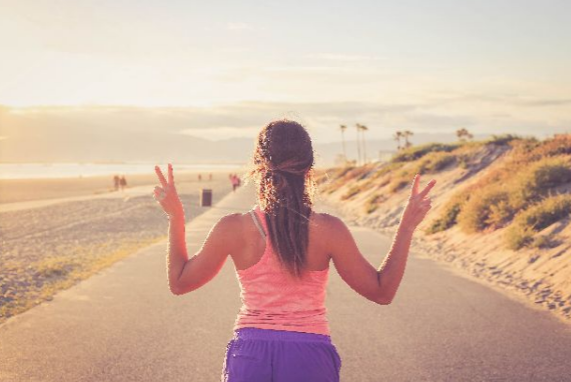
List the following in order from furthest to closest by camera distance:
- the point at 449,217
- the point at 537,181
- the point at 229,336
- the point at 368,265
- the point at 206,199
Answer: the point at 206,199 → the point at 449,217 → the point at 537,181 → the point at 229,336 → the point at 368,265

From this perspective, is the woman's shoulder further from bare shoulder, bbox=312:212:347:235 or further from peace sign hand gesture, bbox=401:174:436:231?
peace sign hand gesture, bbox=401:174:436:231

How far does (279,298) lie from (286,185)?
474 mm

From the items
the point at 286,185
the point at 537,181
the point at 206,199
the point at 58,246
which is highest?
the point at 286,185

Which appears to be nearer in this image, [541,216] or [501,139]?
[541,216]

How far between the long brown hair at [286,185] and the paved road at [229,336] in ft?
11.8

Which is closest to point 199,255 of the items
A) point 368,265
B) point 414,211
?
point 368,265

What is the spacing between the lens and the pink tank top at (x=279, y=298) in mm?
2684

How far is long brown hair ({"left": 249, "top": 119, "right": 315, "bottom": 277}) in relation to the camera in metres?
2.68

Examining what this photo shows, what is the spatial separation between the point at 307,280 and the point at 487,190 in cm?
1777

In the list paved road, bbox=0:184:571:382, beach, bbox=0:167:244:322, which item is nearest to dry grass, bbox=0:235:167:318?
beach, bbox=0:167:244:322

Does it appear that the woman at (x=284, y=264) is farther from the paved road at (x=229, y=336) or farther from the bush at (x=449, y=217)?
the bush at (x=449, y=217)

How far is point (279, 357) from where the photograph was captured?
2.57 metres

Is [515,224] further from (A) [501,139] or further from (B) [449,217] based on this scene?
(A) [501,139]

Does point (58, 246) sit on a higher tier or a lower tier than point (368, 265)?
lower
